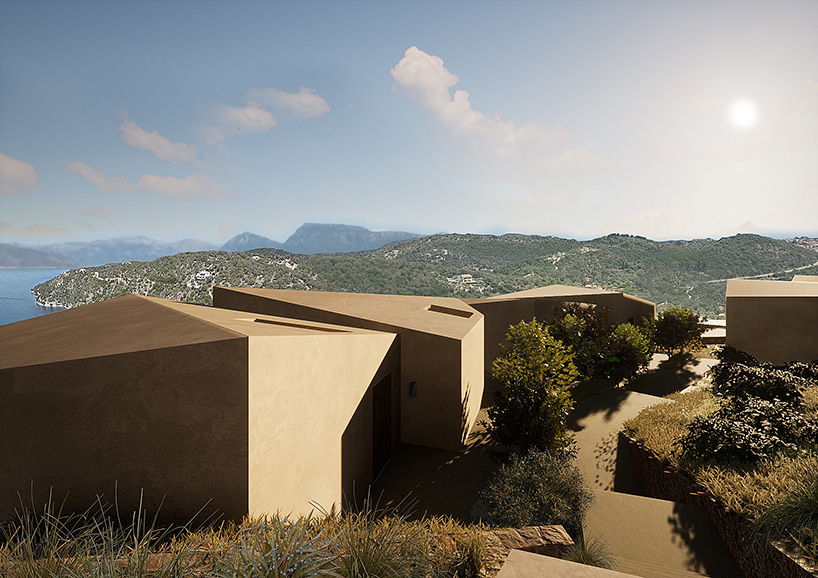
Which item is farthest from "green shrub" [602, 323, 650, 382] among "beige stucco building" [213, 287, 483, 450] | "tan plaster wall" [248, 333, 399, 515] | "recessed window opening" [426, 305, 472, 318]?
"tan plaster wall" [248, 333, 399, 515]

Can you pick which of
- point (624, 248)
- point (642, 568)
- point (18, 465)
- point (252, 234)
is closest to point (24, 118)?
point (18, 465)

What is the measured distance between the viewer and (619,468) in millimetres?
8742

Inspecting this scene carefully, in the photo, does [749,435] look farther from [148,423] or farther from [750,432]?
[148,423]

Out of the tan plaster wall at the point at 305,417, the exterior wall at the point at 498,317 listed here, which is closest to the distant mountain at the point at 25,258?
the exterior wall at the point at 498,317

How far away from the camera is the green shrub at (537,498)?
18.6 feet

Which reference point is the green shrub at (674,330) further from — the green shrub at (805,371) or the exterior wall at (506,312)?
the green shrub at (805,371)

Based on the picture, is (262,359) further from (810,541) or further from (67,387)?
(810,541)

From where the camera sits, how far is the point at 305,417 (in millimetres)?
5559

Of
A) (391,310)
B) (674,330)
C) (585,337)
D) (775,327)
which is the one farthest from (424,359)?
(674,330)

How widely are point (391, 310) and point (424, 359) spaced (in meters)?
2.17

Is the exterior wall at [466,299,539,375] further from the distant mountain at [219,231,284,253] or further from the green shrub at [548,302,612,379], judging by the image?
the distant mountain at [219,231,284,253]

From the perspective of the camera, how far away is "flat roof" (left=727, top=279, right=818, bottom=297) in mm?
14578

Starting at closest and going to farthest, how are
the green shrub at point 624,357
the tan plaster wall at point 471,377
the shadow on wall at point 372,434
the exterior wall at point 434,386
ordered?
the shadow on wall at point 372,434 < the exterior wall at point 434,386 < the tan plaster wall at point 471,377 < the green shrub at point 624,357

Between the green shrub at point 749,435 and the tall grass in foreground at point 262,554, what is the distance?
454cm
